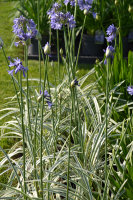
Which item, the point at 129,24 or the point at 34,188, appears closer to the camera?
the point at 34,188

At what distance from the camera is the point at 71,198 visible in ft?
4.24

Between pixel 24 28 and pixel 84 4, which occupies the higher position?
pixel 84 4

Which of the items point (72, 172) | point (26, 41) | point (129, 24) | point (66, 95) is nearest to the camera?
point (26, 41)

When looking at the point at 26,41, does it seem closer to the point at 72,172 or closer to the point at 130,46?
the point at 72,172

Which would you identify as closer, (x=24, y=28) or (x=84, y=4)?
(x=24, y=28)

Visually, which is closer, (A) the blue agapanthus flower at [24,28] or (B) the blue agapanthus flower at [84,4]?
(A) the blue agapanthus flower at [24,28]

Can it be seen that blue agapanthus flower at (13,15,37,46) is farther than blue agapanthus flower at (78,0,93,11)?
No

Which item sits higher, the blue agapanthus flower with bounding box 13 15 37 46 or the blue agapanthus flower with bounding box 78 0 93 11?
the blue agapanthus flower with bounding box 78 0 93 11

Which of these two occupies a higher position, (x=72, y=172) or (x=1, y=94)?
(x=1, y=94)

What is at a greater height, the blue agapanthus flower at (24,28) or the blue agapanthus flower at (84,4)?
the blue agapanthus flower at (84,4)

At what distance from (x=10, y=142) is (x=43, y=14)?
8.30ft

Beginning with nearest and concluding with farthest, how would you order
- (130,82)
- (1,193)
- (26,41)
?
1. (26,41)
2. (1,193)
3. (130,82)

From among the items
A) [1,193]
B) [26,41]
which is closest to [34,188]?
[1,193]

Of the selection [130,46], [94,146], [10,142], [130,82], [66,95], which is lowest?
[10,142]
